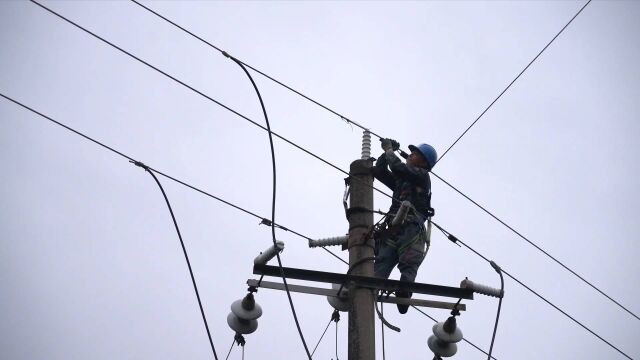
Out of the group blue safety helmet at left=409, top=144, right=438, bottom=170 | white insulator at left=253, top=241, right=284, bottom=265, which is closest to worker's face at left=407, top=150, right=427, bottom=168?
blue safety helmet at left=409, top=144, right=438, bottom=170

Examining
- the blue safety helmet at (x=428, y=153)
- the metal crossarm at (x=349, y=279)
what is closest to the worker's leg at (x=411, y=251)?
the metal crossarm at (x=349, y=279)

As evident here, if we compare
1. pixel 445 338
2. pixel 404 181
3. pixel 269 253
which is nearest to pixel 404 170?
pixel 404 181

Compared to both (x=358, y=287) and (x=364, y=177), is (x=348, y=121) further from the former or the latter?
(x=358, y=287)

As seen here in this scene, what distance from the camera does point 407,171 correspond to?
21.4 ft

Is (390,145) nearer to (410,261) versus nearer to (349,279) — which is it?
(410,261)

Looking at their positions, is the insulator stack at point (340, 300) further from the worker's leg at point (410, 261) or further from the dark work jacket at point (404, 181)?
the dark work jacket at point (404, 181)

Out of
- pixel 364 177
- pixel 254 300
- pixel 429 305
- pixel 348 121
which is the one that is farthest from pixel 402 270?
pixel 348 121

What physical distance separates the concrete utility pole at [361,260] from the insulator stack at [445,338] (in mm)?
927

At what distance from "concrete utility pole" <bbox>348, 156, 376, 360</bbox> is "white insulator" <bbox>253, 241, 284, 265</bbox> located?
29.4 inches

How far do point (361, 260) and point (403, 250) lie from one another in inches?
24.3

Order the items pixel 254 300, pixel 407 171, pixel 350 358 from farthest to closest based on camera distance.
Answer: pixel 407 171
pixel 254 300
pixel 350 358

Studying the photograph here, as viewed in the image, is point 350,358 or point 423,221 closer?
point 350,358

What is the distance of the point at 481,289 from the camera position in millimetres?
5820

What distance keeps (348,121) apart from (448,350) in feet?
9.03
